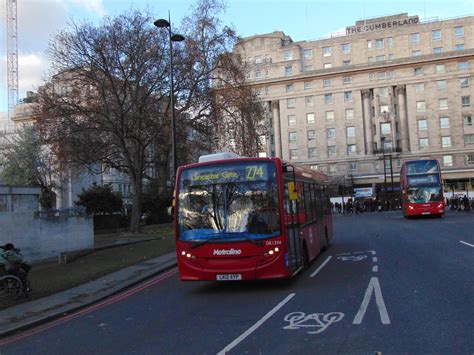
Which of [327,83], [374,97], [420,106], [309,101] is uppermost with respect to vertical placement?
[327,83]

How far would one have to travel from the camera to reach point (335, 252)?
56.1 ft

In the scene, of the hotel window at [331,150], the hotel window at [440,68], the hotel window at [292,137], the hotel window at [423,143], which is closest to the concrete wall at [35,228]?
the hotel window at [331,150]

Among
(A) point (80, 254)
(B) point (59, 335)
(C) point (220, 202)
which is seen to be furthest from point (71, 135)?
(B) point (59, 335)

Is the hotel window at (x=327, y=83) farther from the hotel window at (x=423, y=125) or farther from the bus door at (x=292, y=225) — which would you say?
the bus door at (x=292, y=225)

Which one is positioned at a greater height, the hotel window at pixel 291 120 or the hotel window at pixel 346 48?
the hotel window at pixel 346 48

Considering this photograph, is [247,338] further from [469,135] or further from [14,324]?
[469,135]

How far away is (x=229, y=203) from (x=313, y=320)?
12.3ft

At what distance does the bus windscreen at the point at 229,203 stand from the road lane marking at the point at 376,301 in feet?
7.15

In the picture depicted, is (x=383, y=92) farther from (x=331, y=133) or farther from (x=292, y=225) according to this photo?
(x=292, y=225)

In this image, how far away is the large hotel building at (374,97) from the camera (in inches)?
3196

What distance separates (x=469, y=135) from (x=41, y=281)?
79.5 metres

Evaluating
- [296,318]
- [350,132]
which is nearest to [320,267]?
[296,318]

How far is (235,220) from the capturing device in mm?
10508

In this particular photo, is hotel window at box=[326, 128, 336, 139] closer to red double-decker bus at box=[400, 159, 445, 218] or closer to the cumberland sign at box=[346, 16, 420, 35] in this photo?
the cumberland sign at box=[346, 16, 420, 35]
